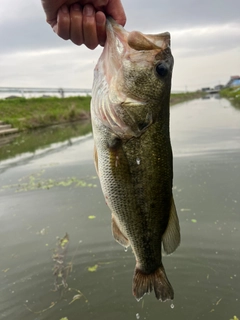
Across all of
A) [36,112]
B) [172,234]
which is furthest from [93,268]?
[36,112]

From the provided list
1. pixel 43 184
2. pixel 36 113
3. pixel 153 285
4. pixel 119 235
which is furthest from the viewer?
pixel 36 113

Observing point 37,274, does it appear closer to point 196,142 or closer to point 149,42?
point 149,42

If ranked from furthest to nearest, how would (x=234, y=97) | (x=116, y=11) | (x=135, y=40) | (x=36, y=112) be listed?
(x=234, y=97) → (x=36, y=112) → (x=116, y=11) → (x=135, y=40)

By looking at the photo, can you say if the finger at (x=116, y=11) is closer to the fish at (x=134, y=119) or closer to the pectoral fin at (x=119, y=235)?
the fish at (x=134, y=119)

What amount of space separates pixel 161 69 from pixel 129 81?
0.70 ft

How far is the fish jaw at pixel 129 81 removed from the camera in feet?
6.54

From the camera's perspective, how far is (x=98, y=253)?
458 cm

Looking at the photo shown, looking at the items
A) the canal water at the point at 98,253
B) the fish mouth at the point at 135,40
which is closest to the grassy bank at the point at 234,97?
the canal water at the point at 98,253

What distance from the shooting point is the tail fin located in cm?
222

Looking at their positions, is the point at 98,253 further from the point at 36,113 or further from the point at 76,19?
the point at 36,113

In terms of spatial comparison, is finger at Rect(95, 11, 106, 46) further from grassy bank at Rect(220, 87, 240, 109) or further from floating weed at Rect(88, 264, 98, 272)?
grassy bank at Rect(220, 87, 240, 109)

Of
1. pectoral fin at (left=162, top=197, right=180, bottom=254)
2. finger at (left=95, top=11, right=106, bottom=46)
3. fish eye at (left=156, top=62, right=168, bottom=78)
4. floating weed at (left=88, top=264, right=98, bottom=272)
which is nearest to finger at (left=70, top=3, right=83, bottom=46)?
finger at (left=95, top=11, right=106, bottom=46)

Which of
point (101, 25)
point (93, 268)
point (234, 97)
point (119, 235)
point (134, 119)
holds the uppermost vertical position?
point (101, 25)

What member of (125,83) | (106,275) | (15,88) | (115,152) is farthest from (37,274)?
(15,88)
